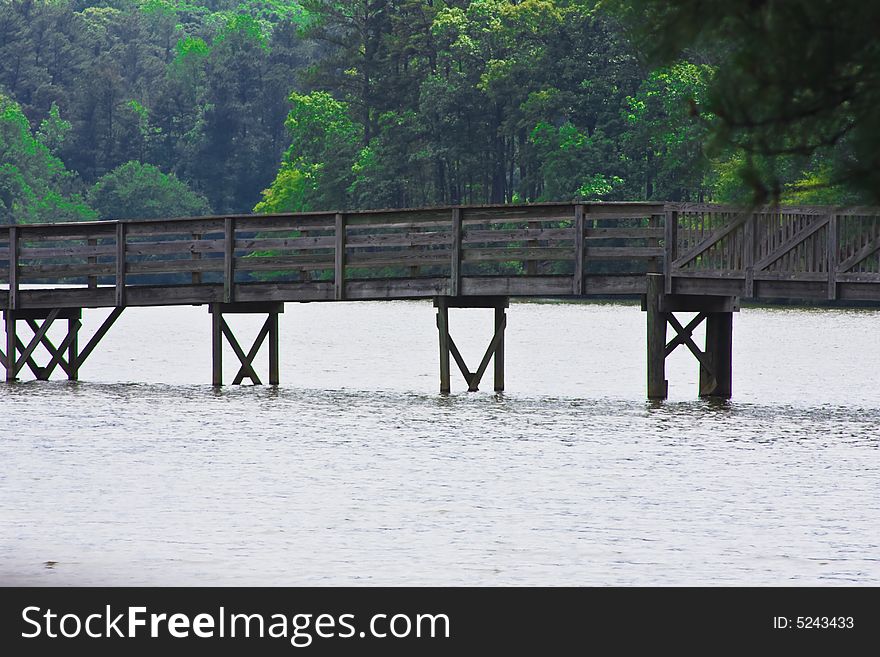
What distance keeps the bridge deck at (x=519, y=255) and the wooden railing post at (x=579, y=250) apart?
0.07ft

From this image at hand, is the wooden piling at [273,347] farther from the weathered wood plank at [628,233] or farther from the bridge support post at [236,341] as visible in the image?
the weathered wood plank at [628,233]

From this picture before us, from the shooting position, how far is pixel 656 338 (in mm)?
25781

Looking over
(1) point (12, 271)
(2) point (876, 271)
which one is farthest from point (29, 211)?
(2) point (876, 271)

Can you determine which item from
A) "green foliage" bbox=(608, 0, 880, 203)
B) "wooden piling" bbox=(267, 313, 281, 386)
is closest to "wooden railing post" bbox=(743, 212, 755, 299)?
"wooden piling" bbox=(267, 313, 281, 386)

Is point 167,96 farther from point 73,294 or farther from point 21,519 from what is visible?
point 21,519

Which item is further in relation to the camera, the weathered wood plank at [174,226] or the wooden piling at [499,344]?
the weathered wood plank at [174,226]

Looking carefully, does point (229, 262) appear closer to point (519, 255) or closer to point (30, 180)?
point (519, 255)

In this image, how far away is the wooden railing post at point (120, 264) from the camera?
93.7 feet

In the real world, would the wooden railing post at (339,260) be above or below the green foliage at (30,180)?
below

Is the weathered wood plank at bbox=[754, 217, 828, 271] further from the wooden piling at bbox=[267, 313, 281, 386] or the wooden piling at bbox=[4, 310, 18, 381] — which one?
the wooden piling at bbox=[4, 310, 18, 381]

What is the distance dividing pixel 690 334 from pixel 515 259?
275 cm

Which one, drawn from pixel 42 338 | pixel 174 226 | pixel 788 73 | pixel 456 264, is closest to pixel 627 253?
pixel 456 264

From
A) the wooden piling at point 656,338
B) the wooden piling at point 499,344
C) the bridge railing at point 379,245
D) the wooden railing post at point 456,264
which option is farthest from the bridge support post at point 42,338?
the wooden piling at point 656,338

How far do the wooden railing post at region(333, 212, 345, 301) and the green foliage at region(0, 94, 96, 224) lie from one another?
342 feet
